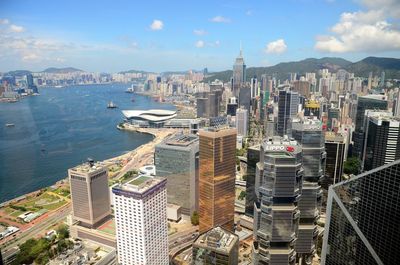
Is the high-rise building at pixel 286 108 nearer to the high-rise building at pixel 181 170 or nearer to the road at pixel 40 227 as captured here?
the high-rise building at pixel 181 170

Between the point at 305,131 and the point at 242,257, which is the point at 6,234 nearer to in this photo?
the point at 242,257

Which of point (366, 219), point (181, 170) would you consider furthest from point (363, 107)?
point (366, 219)

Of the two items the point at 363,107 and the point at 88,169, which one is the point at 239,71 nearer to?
the point at 363,107

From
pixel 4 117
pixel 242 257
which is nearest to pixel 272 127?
pixel 242 257

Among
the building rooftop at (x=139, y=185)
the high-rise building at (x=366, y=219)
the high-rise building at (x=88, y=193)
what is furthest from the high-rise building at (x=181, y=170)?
the high-rise building at (x=366, y=219)

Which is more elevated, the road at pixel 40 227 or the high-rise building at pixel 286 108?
the high-rise building at pixel 286 108

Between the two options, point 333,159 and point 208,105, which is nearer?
point 333,159
